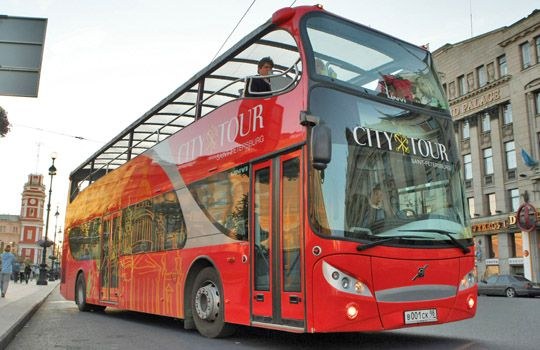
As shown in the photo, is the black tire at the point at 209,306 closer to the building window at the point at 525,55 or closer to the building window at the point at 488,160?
the building window at the point at 525,55

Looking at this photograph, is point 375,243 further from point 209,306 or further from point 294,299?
point 209,306

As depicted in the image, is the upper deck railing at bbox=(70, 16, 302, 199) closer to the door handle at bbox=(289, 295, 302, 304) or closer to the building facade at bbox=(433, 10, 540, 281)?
the door handle at bbox=(289, 295, 302, 304)

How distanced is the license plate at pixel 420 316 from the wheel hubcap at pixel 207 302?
9.77ft

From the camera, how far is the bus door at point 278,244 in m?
6.68

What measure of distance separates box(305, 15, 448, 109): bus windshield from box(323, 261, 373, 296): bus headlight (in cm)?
240

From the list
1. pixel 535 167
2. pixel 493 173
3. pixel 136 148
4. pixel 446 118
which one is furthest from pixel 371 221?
pixel 493 173

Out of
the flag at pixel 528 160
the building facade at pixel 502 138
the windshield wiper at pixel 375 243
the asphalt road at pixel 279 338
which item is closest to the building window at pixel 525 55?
the building facade at pixel 502 138

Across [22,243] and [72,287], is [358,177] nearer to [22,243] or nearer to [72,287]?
[72,287]

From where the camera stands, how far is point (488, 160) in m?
41.2

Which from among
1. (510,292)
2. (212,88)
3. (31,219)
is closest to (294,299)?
(212,88)

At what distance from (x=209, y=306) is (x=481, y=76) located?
129ft

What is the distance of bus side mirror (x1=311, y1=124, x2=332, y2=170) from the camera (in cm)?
628

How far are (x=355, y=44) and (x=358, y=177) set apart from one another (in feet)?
6.94

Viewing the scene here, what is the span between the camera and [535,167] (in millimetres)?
36062
